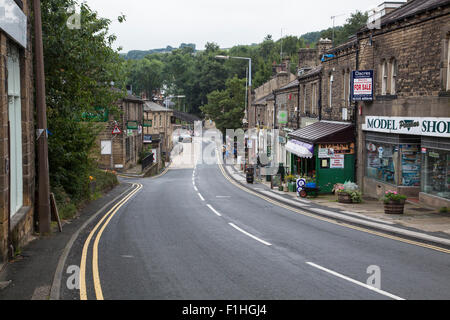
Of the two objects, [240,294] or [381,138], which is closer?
[240,294]

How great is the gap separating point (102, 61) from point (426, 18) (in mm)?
13634

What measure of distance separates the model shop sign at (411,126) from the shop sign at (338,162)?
246cm

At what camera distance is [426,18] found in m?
18.9

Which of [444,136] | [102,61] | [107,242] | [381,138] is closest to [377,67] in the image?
[381,138]

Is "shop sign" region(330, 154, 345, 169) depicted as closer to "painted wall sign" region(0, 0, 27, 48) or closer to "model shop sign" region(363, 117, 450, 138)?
"model shop sign" region(363, 117, 450, 138)

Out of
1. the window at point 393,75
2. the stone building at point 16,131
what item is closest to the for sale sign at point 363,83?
the window at point 393,75

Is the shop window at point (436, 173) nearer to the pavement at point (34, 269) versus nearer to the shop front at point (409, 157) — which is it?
the shop front at point (409, 157)

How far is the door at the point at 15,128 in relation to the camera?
1238 centimetres

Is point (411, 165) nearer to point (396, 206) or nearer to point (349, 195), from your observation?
point (349, 195)

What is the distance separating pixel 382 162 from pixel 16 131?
16.7 meters

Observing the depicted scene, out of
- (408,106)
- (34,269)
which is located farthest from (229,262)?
(408,106)

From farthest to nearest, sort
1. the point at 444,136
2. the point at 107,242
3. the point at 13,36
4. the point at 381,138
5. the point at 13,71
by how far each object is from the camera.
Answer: the point at 381,138
the point at 444,136
the point at 107,242
the point at 13,71
the point at 13,36

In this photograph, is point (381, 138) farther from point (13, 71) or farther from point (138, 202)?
point (13, 71)

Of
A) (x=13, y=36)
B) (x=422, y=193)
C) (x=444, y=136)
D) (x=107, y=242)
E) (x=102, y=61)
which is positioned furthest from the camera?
(x=102, y=61)
